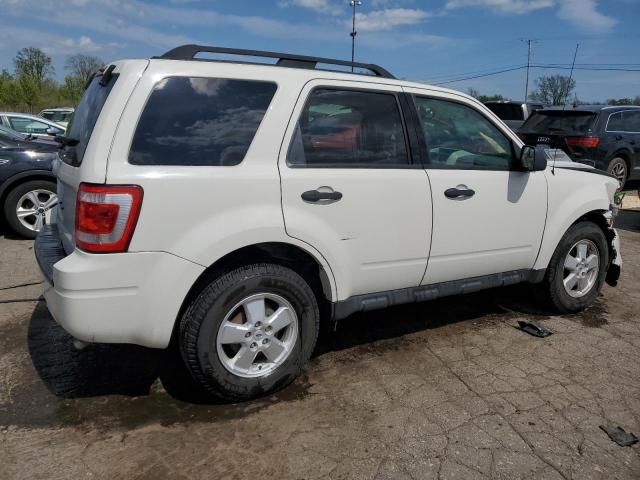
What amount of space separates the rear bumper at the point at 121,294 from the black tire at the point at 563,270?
9.87 ft

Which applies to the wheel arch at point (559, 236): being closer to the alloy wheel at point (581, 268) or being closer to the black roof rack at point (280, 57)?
the alloy wheel at point (581, 268)

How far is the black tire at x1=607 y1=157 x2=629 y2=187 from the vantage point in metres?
10.6

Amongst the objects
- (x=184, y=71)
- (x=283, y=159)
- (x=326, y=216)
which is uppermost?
(x=184, y=71)

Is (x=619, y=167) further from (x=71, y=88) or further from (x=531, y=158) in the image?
(x=71, y=88)

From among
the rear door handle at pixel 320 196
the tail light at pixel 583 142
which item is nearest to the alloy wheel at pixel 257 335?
the rear door handle at pixel 320 196

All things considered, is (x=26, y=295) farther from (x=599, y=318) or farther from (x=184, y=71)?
(x=599, y=318)

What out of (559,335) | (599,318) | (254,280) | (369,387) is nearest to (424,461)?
(369,387)

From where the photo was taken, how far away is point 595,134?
33.3 feet

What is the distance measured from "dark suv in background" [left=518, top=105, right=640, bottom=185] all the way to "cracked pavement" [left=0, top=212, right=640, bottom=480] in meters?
6.61

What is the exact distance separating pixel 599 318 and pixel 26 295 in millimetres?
4980

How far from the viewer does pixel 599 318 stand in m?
4.72

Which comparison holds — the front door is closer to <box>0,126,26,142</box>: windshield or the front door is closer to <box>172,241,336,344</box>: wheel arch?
→ <box>172,241,336,344</box>: wheel arch

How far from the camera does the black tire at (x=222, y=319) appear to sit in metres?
2.96

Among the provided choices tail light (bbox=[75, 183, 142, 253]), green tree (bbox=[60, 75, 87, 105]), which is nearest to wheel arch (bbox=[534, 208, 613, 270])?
tail light (bbox=[75, 183, 142, 253])
